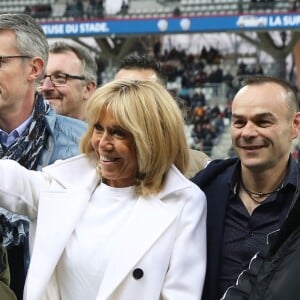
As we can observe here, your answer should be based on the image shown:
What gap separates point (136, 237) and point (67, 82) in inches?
67.5

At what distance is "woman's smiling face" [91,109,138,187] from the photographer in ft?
6.65

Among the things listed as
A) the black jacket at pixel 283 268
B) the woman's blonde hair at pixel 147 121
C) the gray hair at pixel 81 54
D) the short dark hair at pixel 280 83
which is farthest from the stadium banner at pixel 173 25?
the black jacket at pixel 283 268

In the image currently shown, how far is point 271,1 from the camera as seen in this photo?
1723 centimetres

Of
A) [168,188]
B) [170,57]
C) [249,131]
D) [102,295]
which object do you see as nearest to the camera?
[102,295]

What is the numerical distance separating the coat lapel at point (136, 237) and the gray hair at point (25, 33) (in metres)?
0.62

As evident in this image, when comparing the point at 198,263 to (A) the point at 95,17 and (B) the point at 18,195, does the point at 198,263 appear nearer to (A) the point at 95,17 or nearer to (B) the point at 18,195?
(B) the point at 18,195

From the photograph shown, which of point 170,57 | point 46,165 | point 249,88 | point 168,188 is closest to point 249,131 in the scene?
point 249,88

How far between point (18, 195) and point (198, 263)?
558 mm

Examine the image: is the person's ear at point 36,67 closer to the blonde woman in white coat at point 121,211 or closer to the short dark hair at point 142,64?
the blonde woman in white coat at point 121,211

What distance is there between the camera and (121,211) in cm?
207

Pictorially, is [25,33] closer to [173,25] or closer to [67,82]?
[67,82]

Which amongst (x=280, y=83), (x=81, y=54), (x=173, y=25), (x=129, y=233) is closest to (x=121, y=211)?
(x=129, y=233)

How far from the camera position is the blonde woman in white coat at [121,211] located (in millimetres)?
1978

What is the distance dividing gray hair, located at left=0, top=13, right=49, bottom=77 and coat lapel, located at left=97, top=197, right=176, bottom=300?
620 mm
